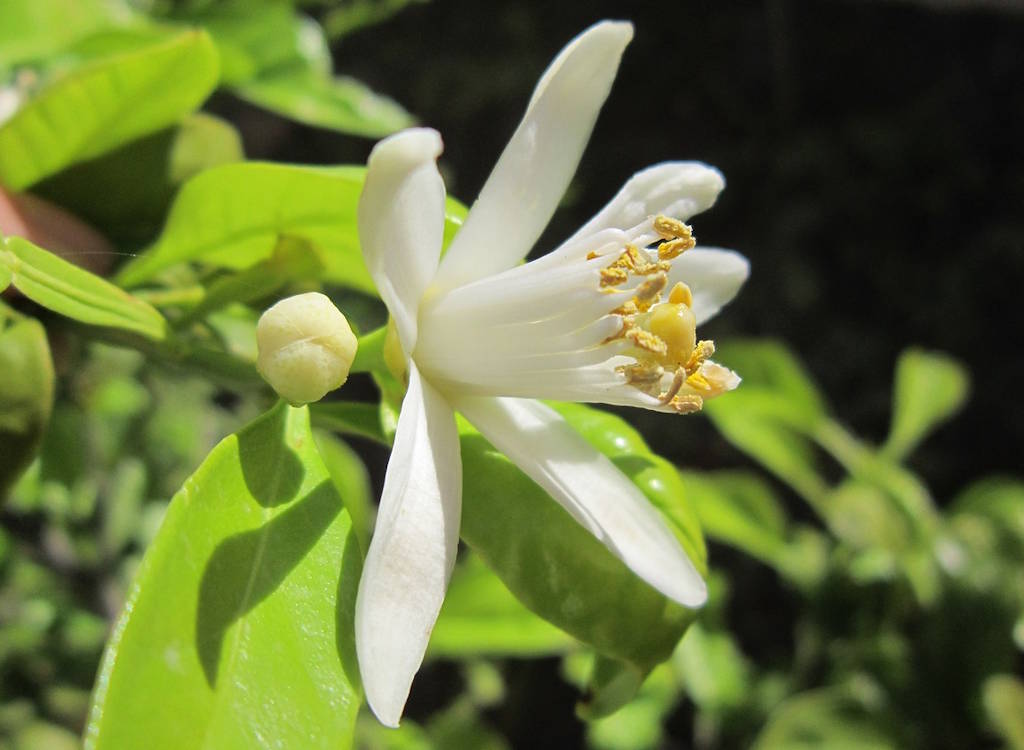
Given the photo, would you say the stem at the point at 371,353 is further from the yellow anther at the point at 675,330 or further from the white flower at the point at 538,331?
the yellow anther at the point at 675,330

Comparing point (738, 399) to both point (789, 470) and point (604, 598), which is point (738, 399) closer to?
point (789, 470)

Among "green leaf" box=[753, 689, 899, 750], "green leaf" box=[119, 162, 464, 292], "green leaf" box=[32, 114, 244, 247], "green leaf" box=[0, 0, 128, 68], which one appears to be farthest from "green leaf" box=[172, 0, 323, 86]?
"green leaf" box=[753, 689, 899, 750]

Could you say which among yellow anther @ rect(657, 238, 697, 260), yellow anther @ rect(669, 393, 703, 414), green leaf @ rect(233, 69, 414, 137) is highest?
yellow anther @ rect(657, 238, 697, 260)

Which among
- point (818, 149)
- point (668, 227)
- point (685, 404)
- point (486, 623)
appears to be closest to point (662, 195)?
point (668, 227)

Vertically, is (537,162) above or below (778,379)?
above

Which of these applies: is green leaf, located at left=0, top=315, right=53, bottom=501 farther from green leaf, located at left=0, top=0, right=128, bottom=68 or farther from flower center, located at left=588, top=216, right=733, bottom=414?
green leaf, located at left=0, top=0, right=128, bottom=68

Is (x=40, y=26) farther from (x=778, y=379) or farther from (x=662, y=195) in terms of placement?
(x=778, y=379)

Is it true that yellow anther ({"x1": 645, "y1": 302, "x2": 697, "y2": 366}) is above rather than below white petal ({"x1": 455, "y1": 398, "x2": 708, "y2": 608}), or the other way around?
above
